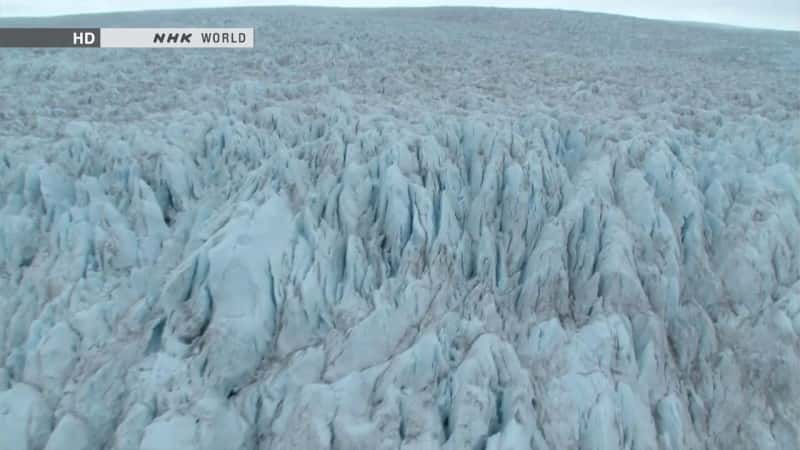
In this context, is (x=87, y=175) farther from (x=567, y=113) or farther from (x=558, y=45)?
(x=558, y=45)

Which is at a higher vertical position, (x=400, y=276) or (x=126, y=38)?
(x=126, y=38)

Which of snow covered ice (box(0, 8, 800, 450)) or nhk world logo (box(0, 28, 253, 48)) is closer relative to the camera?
snow covered ice (box(0, 8, 800, 450))

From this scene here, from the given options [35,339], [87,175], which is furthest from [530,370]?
[87,175]

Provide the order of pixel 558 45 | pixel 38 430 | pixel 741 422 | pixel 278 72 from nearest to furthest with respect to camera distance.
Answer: pixel 38 430 → pixel 741 422 → pixel 278 72 → pixel 558 45

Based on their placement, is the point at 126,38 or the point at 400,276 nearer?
the point at 400,276
